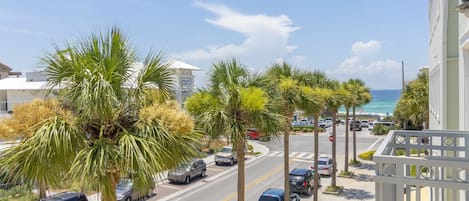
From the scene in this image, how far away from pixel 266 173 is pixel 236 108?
17.9 meters

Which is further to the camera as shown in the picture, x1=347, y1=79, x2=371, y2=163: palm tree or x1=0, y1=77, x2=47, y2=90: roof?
x1=347, y1=79, x2=371, y2=163: palm tree

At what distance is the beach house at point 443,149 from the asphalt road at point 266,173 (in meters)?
4.77

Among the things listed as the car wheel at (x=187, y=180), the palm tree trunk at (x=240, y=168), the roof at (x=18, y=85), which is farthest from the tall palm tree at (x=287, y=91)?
the roof at (x=18, y=85)

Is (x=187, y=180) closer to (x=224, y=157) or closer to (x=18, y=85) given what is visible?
(x=224, y=157)

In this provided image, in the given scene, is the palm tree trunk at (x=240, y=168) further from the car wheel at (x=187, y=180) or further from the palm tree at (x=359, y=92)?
the palm tree at (x=359, y=92)

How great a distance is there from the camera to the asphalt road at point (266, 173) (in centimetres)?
2125

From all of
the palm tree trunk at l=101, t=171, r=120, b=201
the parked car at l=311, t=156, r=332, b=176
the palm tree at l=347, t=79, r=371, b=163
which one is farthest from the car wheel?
the palm tree trunk at l=101, t=171, r=120, b=201

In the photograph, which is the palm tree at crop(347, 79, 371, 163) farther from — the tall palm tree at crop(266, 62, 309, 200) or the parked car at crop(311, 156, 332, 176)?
the tall palm tree at crop(266, 62, 309, 200)

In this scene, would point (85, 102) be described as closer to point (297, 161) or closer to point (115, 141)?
point (115, 141)

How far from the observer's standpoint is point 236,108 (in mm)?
10250

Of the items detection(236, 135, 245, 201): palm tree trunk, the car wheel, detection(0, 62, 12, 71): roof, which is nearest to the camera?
detection(236, 135, 245, 201): palm tree trunk

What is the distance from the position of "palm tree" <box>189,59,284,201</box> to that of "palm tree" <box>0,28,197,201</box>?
4097 mm

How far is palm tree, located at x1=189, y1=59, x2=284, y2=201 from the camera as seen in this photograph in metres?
10.0

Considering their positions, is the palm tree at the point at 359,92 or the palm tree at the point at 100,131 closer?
the palm tree at the point at 100,131
